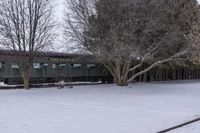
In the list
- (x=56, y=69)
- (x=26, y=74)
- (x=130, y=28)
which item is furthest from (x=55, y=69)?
(x=130, y=28)

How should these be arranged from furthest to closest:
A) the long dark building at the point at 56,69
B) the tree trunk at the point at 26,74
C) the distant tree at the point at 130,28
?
the long dark building at the point at 56,69, the distant tree at the point at 130,28, the tree trunk at the point at 26,74

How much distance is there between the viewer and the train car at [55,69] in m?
31.5

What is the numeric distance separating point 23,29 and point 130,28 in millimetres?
8033

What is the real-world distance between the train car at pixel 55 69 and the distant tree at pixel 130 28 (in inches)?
117

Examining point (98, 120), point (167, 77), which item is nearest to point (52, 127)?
point (98, 120)

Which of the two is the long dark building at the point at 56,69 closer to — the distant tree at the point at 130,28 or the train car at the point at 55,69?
the train car at the point at 55,69

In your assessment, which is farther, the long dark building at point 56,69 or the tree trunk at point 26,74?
the long dark building at point 56,69

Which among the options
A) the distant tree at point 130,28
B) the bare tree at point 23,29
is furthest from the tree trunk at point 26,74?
the distant tree at point 130,28

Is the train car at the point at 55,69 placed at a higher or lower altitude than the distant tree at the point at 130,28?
lower

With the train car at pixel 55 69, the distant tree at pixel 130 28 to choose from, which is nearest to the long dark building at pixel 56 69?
the train car at pixel 55 69

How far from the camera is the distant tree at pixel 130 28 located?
98.0 ft

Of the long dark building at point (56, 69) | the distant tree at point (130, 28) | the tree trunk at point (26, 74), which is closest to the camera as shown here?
the tree trunk at point (26, 74)

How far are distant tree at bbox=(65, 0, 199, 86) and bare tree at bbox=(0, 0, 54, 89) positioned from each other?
14.2ft

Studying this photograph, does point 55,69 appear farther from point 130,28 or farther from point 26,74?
point 130,28
